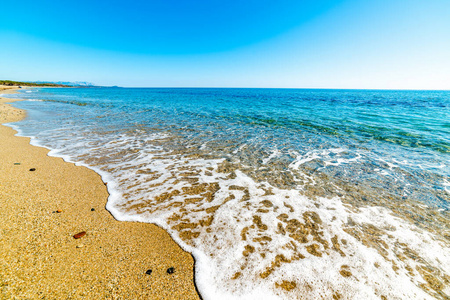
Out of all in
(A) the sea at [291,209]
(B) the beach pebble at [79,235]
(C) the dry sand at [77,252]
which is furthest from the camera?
(B) the beach pebble at [79,235]

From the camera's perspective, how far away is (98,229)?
168 inches

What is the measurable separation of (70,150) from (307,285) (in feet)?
38.8

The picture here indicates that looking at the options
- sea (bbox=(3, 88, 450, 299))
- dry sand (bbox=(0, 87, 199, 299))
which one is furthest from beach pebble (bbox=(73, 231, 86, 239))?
sea (bbox=(3, 88, 450, 299))

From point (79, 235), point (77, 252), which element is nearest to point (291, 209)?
point (77, 252)

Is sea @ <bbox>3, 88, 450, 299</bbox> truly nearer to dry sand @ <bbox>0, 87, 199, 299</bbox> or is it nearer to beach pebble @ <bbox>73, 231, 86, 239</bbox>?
dry sand @ <bbox>0, 87, 199, 299</bbox>

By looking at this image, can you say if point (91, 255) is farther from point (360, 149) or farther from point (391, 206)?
point (360, 149)

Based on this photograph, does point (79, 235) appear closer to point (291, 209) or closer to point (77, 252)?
point (77, 252)

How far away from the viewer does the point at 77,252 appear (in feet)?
11.7

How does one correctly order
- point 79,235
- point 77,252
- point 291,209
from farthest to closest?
1. point 291,209
2. point 79,235
3. point 77,252

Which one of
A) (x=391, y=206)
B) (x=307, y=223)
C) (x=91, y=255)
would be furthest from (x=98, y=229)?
(x=391, y=206)

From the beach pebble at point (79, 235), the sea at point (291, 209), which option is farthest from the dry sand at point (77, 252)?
the sea at point (291, 209)

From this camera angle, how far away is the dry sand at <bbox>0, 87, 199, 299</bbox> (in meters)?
2.96

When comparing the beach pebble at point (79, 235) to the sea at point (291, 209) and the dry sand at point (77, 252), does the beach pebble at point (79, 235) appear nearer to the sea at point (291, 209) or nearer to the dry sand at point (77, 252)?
the dry sand at point (77, 252)

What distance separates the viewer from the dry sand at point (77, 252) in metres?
2.96
